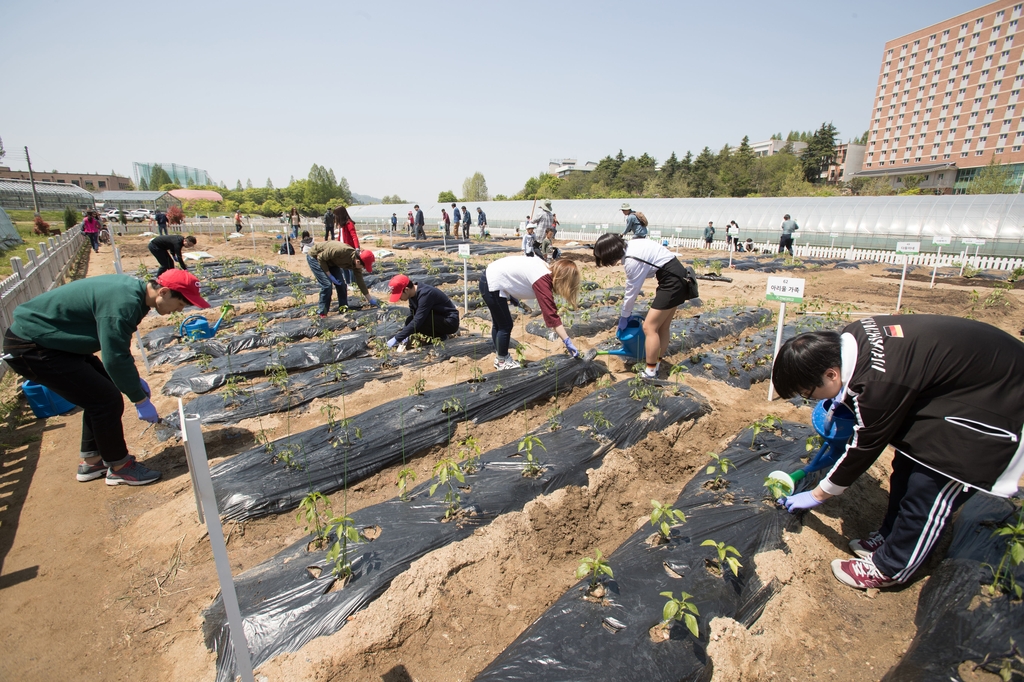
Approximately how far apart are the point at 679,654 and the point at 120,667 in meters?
2.39

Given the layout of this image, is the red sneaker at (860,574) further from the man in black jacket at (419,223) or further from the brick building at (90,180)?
the brick building at (90,180)

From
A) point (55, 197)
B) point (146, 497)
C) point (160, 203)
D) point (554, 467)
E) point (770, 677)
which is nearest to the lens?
point (770, 677)

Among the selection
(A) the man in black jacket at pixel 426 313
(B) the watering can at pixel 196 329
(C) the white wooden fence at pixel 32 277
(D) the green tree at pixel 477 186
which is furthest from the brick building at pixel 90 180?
(A) the man in black jacket at pixel 426 313

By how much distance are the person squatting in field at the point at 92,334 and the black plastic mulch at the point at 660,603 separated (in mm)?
2771

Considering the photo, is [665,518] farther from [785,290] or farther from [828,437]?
[785,290]

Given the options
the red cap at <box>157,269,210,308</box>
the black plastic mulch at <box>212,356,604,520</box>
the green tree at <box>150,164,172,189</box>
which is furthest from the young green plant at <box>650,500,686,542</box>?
the green tree at <box>150,164,172,189</box>

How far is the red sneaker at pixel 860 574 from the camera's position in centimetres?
211

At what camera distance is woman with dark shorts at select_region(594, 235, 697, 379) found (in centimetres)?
411

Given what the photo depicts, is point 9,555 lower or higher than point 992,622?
lower

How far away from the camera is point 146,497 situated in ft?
10.5

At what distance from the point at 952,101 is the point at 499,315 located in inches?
2931

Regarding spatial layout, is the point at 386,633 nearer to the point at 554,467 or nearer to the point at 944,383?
the point at 554,467

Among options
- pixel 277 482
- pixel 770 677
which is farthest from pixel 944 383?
pixel 277 482

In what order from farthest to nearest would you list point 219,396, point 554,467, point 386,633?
point 219,396, point 554,467, point 386,633
